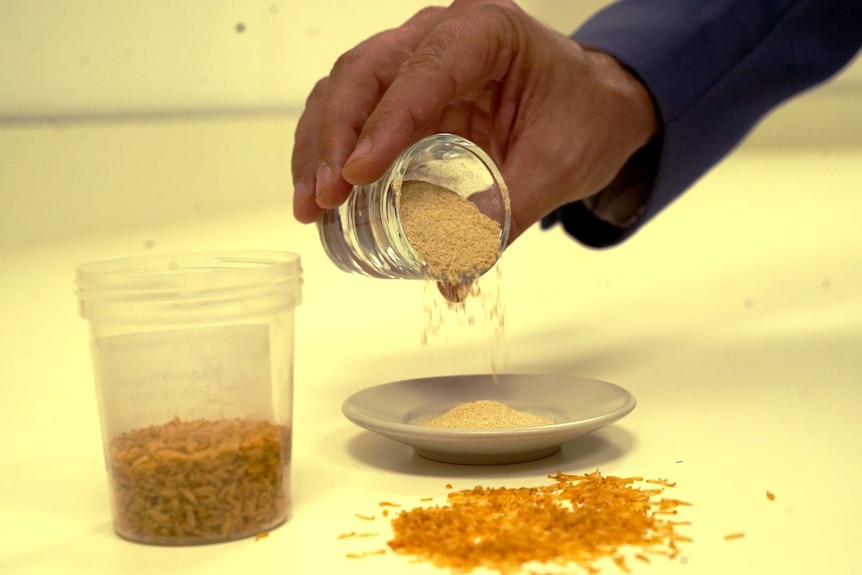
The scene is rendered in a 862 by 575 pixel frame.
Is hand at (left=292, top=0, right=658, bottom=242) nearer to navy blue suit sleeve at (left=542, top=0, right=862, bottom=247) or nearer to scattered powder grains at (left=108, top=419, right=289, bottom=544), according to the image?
navy blue suit sleeve at (left=542, top=0, right=862, bottom=247)

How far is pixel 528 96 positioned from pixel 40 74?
166cm

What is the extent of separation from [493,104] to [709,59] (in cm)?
35

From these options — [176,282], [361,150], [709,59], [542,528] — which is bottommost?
[542,528]

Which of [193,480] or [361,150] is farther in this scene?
[361,150]

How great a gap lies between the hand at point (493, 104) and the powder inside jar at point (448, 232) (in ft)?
0.20

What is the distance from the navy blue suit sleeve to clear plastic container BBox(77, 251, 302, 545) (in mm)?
743

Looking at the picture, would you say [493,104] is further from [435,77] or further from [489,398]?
[489,398]

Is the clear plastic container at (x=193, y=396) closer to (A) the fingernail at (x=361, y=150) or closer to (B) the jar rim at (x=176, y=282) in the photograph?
(B) the jar rim at (x=176, y=282)

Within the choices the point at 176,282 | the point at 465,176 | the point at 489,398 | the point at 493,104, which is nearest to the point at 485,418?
Result: the point at 489,398

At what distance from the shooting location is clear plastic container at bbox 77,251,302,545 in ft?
2.74

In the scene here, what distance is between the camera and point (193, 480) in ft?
2.69

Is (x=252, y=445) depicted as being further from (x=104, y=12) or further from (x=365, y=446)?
(x=104, y=12)

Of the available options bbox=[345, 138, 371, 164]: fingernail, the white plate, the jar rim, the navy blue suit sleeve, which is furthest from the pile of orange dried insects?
the navy blue suit sleeve

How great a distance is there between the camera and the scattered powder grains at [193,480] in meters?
0.83
